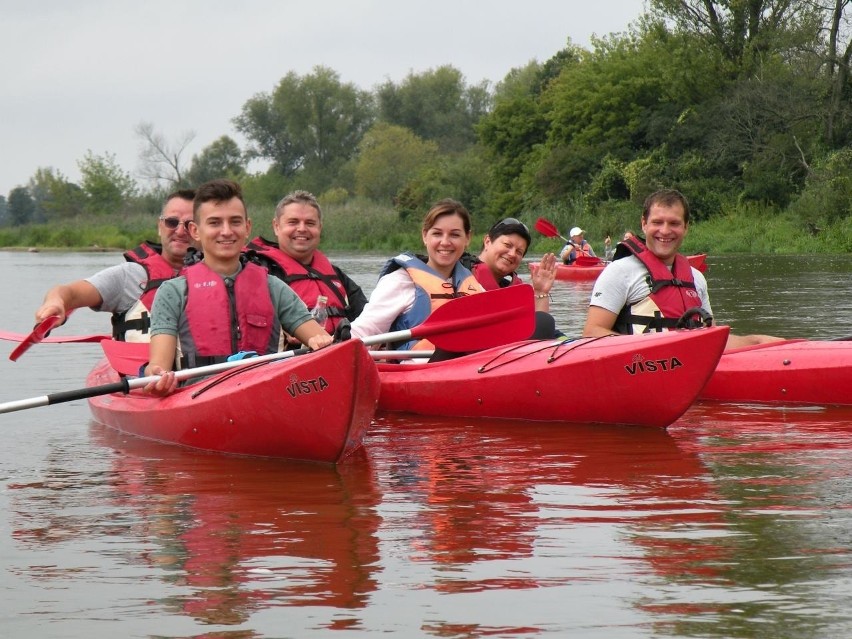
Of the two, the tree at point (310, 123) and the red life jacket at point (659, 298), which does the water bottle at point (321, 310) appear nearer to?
the red life jacket at point (659, 298)

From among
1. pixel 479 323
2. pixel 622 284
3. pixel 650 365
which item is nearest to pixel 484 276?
pixel 479 323

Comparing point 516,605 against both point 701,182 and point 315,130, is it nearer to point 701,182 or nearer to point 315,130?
point 701,182

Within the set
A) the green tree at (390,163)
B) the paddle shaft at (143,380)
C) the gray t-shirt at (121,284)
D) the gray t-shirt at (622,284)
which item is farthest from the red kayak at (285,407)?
the green tree at (390,163)

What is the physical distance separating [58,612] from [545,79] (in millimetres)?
44430

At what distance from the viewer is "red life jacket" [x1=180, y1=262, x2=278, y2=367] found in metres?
5.59

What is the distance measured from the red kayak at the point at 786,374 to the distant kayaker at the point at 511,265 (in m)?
0.97

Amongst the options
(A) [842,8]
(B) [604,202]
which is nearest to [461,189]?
(B) [604,202]

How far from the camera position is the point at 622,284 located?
6.75m

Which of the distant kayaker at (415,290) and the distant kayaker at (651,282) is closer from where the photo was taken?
the distant kayaker at (651,282)

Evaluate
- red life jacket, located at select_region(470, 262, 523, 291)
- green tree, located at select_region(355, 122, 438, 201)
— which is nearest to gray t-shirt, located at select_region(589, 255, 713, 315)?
red life jacket, located at select_region(470, 262, 523, 291)

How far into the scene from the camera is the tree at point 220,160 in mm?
77312

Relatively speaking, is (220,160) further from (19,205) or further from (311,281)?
(311,281)

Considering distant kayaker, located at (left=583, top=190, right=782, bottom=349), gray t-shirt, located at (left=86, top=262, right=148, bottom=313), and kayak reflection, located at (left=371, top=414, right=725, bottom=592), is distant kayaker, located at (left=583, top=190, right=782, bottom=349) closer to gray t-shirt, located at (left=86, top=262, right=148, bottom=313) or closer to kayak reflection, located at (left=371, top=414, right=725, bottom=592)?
kayak reflection, located at (left=371, top=414, right=725, bottom=592)

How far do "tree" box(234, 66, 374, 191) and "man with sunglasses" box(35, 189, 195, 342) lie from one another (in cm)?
6738
